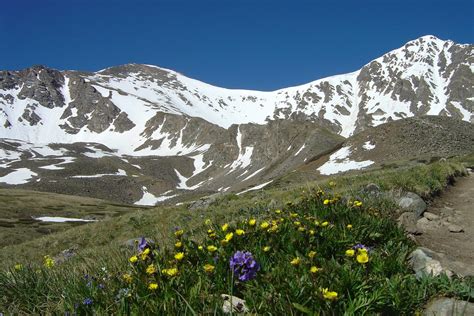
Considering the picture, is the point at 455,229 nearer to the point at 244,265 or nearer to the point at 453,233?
the point at 453,233

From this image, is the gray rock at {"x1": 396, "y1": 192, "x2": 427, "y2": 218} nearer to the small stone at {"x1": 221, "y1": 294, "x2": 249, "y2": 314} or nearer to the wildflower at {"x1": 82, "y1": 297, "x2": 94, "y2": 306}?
the small stone at {"x1": 221, "y1": 294, "x2": 249, "y2": 314}

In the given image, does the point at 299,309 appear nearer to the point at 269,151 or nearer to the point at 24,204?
the point at 24,204

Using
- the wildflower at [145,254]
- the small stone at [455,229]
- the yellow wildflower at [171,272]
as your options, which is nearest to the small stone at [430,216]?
the small stone at [455,229]

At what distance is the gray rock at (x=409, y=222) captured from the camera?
8094mm

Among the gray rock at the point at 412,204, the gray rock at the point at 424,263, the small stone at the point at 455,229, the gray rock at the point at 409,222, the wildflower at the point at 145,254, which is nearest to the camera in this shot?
the wildflower at the point at 145,254

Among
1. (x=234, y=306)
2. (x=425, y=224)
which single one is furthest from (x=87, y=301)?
(x=425, y=224)

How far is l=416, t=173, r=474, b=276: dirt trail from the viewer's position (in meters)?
6.39

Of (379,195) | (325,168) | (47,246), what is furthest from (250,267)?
(325,168)

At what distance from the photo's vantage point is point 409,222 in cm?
848

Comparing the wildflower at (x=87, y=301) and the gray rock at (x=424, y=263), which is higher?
the wildflower at (x=87, y=301)

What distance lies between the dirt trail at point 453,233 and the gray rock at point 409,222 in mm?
167

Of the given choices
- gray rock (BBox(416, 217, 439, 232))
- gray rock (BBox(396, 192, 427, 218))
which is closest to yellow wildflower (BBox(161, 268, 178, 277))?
gray rock (BBox(416, 217, 439, 232))

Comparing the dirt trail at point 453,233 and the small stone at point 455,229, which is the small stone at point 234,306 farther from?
the small stone at point 455,229

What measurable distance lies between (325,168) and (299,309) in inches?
2669
